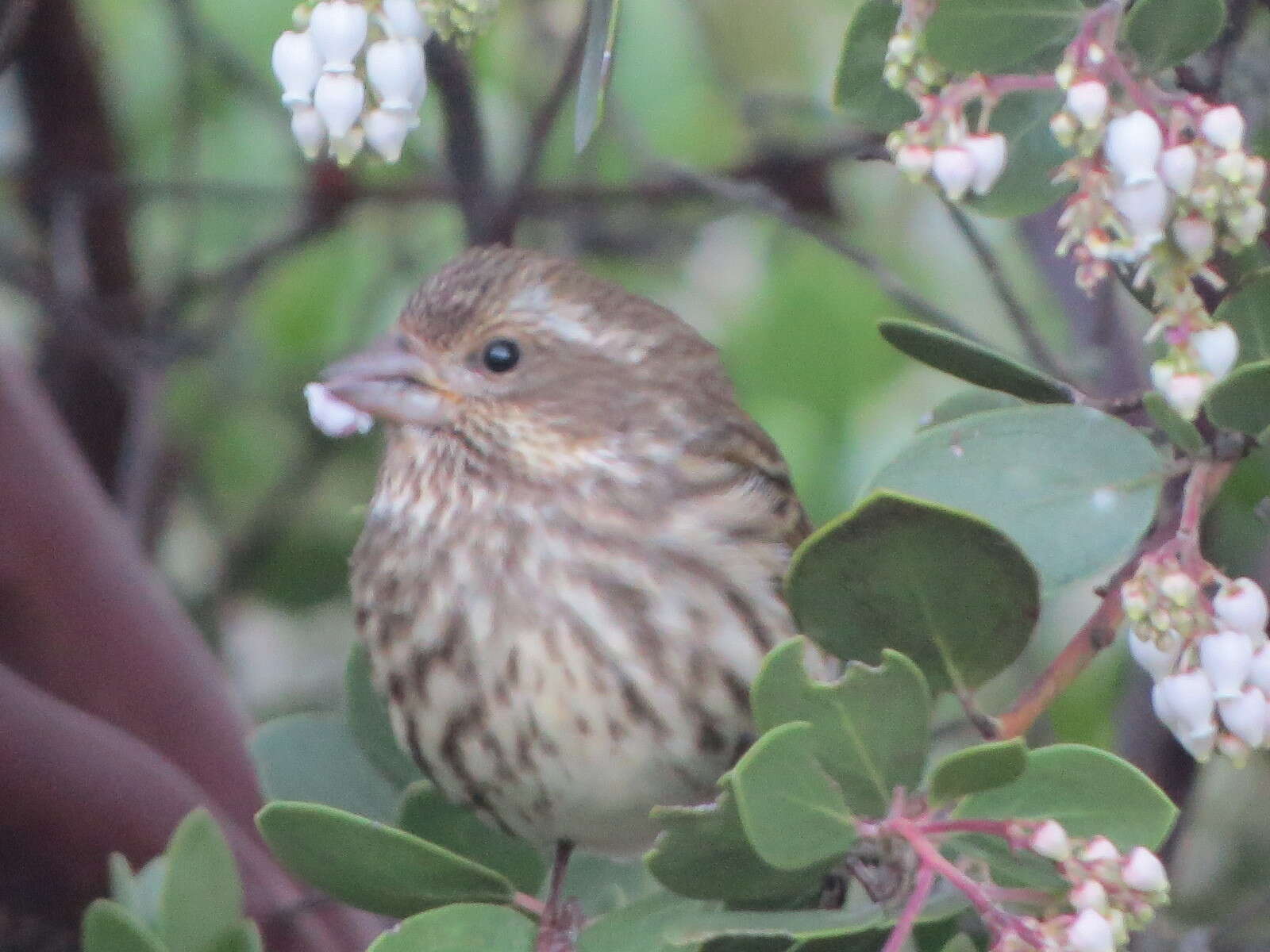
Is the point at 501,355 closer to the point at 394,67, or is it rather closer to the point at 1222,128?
the point at 394,67

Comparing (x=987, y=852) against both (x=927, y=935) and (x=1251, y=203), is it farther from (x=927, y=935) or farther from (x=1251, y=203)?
(x=1251, y=203)

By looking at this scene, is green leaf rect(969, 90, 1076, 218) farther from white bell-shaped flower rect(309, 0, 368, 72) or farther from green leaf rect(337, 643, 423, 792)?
green leaf rect(337, 643, 423, 792)

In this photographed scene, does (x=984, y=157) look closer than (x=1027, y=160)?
Yes

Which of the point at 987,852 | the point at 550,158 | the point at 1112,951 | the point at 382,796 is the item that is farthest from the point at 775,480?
the point at 550,158

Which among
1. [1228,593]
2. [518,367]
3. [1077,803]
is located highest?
[1228,593]

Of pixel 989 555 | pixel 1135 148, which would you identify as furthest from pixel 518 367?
pixel 1135 148

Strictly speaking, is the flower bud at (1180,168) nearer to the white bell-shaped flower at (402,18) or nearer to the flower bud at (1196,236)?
the flower bud at (1196,236)

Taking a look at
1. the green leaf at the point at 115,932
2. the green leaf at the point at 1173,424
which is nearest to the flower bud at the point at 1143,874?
the green leaf at the point at 1173,424
